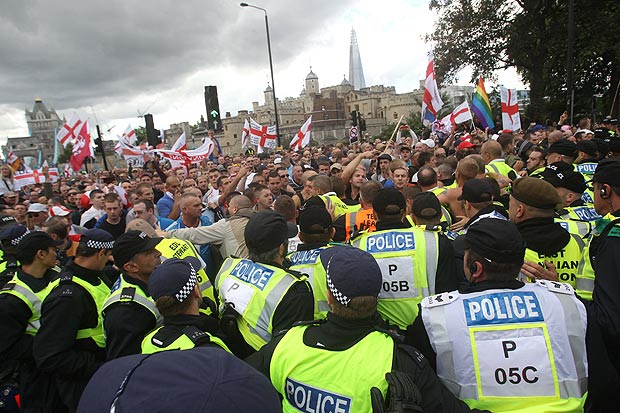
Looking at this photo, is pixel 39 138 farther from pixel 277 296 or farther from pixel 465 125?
pixel 277 296

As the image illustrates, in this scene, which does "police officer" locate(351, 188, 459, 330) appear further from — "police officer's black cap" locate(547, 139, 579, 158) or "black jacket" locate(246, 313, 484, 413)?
"police officer's black cap" locate(547, 139, 579, 158)

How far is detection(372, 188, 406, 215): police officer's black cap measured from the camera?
125 inches

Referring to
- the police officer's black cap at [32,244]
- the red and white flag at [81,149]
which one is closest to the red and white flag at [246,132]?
the red and white flag at [81,149]

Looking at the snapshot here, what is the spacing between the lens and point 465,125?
19.2 m

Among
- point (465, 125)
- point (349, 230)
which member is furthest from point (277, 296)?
point (465, 125)

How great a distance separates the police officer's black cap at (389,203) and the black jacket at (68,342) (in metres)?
2.20

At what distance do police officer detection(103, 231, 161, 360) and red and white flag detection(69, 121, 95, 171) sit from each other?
12.1m

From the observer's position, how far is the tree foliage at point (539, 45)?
20.4 metres

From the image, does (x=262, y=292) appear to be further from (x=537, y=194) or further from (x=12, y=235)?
(x=12, y=235)

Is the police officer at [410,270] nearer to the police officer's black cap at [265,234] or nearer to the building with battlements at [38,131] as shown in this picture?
the police officer's black cap at [265,234]

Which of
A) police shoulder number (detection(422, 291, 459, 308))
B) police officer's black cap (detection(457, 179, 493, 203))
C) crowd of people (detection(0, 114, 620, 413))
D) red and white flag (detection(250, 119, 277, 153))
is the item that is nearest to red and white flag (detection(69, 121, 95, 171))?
red and white flag (detection(250, 119, 277, 153))

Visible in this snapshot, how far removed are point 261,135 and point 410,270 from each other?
13.2 meters

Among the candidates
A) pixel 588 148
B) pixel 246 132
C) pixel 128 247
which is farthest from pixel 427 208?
pixel 246 132

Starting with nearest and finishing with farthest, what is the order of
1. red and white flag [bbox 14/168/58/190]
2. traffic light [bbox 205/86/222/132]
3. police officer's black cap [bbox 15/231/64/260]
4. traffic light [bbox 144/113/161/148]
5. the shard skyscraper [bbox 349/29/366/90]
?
1. police officer's black cap [bbox 15/231/64/260]
2. red and white flag [bbox 14/168/58/190]
3. traffic light [bbox 144/113/161/148]
4. traffic light [bbox 205/86/222/132]
5. the shard skyscraper [bbox 349/29/366/90]
